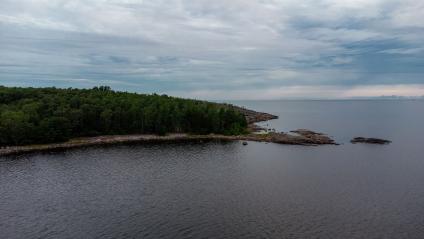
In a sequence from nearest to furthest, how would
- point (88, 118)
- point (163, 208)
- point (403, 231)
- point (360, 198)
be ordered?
point (403, 231), point (163, 208), point (360, 198), point (88, 118)

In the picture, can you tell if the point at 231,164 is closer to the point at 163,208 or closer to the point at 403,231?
the point at 163,208

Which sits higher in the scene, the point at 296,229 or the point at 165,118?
the point at 165,118

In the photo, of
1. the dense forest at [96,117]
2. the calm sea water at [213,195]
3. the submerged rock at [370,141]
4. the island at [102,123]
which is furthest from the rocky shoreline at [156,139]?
the calm sea water at [213,195]

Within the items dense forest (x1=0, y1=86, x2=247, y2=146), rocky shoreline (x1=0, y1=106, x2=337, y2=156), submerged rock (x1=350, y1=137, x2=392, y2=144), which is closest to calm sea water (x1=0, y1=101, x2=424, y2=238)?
rocky shoreline (x1=0, y1=106, x2=337, y2=156)

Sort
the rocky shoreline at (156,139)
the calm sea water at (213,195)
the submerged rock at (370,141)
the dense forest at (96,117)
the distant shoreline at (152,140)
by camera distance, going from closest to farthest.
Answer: the calm sea water at (213,195) < the distant shoreline at (152,140) < the rocky shoreline at (156,139) < the dense forest at (96,117) < the submerged rock at (370,141)

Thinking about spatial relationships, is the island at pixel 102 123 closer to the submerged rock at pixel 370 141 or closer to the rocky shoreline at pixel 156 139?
the rocky shoreline at pixel 156 139

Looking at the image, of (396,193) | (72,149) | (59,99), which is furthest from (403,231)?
(59,99)

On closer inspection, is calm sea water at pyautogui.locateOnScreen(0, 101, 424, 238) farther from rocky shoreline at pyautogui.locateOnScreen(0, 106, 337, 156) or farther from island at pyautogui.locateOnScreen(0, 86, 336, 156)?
island at pyautogui.locateOnScreen(0, 86, 336, 156)
